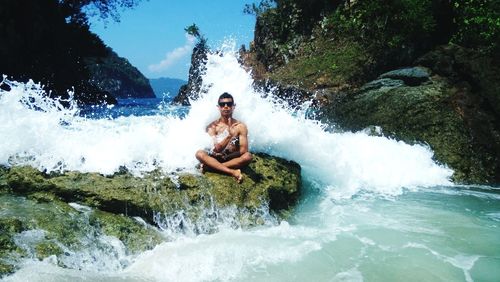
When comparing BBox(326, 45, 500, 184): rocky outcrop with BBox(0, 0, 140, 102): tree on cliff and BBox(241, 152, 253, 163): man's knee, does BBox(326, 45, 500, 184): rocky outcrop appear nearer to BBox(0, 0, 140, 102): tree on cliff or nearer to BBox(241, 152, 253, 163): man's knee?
BBox(241, 152, 253, 163): man's knee

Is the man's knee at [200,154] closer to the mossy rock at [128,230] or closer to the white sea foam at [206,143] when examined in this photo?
the white sea foam at [206,143]

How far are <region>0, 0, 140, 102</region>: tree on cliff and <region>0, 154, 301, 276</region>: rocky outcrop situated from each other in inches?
797

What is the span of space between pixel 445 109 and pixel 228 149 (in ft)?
20.8

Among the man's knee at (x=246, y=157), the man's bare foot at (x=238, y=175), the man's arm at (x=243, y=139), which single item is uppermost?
the man's arm at (x=243, y=139)

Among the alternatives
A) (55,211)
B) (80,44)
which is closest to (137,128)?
(55,211)

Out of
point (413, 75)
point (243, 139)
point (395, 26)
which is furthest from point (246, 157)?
point (395, 26)

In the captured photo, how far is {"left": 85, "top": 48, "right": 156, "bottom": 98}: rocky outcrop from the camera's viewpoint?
96.1 meters

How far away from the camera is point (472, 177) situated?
8477mm

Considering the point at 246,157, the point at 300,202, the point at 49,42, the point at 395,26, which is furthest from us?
the point at 49,42

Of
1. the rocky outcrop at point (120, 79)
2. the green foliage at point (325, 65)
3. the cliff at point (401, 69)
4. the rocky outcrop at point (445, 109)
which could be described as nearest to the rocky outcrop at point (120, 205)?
the rocky outcrop at point (445, 109)

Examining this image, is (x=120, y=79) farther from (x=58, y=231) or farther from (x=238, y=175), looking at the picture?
(x=58, y=231)

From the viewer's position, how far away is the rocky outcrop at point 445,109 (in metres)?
8.93

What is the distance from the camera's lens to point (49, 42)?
86.7ft

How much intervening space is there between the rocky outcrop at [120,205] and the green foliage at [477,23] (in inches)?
670
